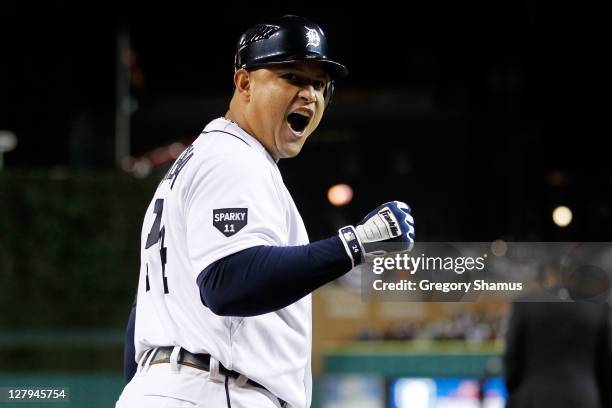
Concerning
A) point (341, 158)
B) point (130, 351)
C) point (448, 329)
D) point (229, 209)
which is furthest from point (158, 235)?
point (341, 158)

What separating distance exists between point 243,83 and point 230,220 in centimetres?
43

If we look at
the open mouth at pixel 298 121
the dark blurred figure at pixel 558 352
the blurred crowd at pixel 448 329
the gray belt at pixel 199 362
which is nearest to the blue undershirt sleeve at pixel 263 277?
the gray belt at pixel 199 362

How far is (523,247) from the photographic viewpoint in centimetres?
590

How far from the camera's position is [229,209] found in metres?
1.72

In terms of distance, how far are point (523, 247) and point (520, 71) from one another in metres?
8.75

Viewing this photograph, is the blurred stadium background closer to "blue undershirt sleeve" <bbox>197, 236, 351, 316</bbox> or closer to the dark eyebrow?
the dark eyebrow

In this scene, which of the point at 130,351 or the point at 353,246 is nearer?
the point at 353,246

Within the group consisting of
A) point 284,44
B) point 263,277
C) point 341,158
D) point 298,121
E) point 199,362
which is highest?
point 341,158

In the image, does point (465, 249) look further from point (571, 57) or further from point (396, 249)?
point (571, 57)

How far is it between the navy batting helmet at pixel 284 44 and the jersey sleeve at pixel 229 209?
0.81 feet

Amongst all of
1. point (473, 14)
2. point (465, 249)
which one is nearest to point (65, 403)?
point (465, 249)

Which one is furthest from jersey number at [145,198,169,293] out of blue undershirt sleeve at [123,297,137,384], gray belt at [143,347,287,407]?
blue undershirt sleeve at [123,297,137,384]

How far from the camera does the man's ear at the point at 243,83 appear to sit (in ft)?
6.61

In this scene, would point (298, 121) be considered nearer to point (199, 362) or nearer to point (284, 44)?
point (284, 44)
